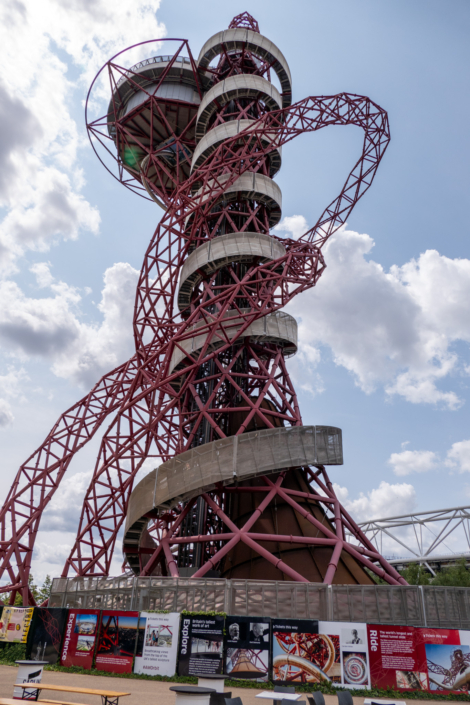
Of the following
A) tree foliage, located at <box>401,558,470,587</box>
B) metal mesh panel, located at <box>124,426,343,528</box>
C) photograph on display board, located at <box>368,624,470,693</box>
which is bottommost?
photograph on display board, located at <box>368,624,470,693</box>

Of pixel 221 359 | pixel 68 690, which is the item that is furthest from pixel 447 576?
pixel 68 690

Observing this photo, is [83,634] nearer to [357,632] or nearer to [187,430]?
[357,632]

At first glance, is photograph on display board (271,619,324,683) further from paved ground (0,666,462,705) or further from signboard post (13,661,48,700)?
signboard post (13,661,48,700)

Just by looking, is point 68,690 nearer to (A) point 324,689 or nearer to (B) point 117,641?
(B) point 117,641

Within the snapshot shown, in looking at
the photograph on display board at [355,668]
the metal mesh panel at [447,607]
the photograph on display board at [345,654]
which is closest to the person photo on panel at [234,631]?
the photograph on display board at [345,654]

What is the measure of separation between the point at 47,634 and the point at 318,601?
9819 mm

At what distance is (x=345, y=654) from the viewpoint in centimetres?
1519

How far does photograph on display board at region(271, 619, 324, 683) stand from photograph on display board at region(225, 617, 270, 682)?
0.27 m

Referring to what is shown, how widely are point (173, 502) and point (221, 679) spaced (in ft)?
44.8

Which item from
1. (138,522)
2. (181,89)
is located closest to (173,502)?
(138,522)

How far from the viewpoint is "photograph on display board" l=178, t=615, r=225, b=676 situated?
15.6 m

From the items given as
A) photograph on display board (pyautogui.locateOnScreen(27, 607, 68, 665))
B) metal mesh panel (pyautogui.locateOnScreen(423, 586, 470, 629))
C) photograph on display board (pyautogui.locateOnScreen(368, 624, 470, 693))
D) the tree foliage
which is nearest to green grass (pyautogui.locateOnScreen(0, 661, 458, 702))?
photograph on display board (pyautogui.locateOnScreen(368, 624, 470, 693))

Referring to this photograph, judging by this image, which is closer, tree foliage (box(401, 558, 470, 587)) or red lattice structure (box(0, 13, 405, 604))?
red lattice structure (box(0, 13, 405, 604))

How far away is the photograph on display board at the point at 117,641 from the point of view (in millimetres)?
16797
